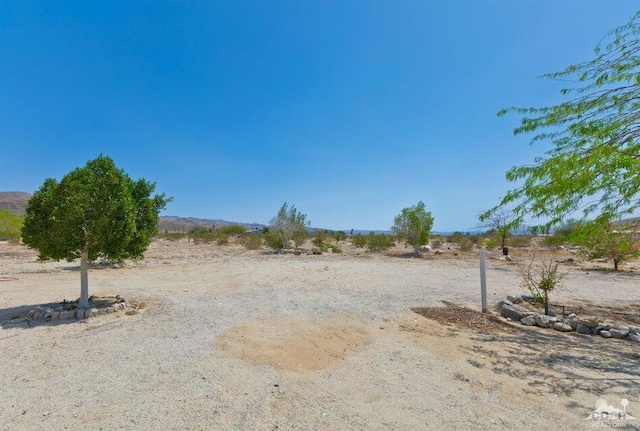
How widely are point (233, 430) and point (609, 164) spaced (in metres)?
5.24

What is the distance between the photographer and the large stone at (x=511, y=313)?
6.79 meters

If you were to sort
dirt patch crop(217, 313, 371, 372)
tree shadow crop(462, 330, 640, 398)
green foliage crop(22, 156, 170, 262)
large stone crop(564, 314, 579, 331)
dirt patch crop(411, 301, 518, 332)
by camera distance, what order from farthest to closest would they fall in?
1. green foliage crop(22, 156, 170, 262)
2. dirt patch crop(411, 301, 518, 332)
3. large stone crop(564, 314, 579, 331)
4. dirt patch crop(217, 313, 371, 372)
5. tree shadow crop(462, 330, 640, 398)

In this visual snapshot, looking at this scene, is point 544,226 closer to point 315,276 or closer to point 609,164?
point 609,164

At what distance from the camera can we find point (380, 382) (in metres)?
3.91

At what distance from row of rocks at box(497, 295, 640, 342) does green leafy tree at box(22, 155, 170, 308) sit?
8.68 metres

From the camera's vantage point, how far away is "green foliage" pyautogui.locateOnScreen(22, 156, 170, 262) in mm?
6578

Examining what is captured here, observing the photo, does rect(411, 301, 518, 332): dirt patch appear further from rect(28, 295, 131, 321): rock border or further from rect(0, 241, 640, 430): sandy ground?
rect(28, 295, 131, 321): rock border

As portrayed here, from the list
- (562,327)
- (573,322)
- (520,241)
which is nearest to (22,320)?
(562,327)

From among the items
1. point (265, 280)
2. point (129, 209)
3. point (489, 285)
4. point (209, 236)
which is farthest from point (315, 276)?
point (209, 236)

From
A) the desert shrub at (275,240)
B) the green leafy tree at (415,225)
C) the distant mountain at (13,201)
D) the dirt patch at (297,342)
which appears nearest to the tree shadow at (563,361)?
the dirt patch at (297,342)

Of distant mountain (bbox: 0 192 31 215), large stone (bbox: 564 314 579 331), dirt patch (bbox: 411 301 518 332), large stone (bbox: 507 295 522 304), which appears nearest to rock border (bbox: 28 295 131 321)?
dirt patch (bbox: 411 301 518 332)

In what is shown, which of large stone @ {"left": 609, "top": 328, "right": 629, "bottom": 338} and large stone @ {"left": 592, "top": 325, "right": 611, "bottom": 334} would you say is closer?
large stone @ {"left": 609, "top": 328, "right": 629, "bottom": 338}

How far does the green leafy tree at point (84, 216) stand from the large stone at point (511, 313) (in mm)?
8568

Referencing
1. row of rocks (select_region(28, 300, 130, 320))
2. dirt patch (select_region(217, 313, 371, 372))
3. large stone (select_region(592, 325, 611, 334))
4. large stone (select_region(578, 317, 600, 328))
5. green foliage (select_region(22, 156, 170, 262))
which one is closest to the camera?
dirt patch (select_region(217, 313, 371, 372))
